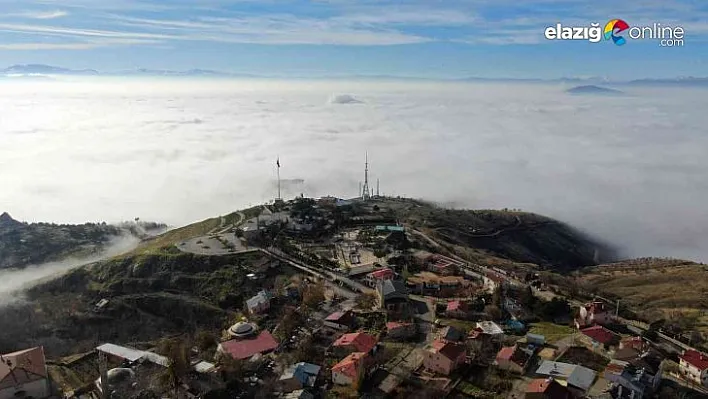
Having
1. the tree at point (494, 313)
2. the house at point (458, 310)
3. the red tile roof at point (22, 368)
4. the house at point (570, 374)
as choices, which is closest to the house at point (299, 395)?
the house at point (570, 374)

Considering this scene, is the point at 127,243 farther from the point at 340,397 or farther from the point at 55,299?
the point at 340,397

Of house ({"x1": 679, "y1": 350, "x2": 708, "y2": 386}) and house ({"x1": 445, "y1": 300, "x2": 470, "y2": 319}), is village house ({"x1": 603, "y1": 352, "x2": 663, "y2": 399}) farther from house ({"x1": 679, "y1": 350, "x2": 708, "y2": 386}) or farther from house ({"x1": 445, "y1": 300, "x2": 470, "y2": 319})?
house ({"x1": 445, "y1": 300, "x2": 470, "y2": 319})

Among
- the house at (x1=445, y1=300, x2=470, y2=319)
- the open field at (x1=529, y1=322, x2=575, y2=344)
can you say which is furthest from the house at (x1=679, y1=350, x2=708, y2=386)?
the house at (x1=445, y1=300, x2=470, y2=319)

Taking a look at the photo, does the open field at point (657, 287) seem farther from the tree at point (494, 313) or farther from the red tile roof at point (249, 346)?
the red tile roof at point (249, 346)

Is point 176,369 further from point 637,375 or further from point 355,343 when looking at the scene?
point 637,375

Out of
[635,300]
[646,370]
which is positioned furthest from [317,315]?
[635,300]

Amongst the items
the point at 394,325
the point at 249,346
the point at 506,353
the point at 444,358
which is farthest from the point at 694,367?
the point at 249,346
